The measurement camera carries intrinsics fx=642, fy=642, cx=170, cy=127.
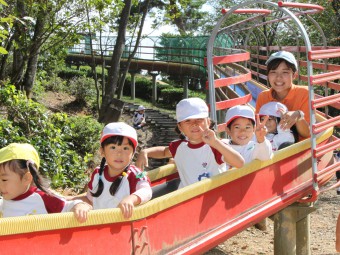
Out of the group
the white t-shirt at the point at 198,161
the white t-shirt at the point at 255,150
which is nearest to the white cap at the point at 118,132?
the white t-shirt at the point at 198,161

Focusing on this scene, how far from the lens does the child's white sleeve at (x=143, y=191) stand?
12.2 ft

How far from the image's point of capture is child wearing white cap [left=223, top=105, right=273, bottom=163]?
4.74m

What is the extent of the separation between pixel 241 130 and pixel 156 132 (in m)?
13.8

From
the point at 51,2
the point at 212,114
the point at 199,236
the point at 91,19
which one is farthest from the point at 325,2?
the point at 199,236

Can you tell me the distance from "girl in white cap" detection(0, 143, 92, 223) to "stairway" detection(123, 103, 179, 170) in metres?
12.0

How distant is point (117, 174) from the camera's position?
3.94 m

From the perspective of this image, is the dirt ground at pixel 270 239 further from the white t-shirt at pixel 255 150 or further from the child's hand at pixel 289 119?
the white t-shirt at pixel 255 150

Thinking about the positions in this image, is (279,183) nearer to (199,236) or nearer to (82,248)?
(199,236)

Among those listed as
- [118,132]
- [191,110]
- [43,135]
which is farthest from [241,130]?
[43,135]

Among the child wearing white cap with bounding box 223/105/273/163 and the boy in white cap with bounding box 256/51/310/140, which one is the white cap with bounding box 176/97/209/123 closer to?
the child wearing white cap with bounding box 223/105/273/163

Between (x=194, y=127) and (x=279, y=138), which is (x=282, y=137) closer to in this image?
(x=279, y=138)

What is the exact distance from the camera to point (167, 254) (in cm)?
394

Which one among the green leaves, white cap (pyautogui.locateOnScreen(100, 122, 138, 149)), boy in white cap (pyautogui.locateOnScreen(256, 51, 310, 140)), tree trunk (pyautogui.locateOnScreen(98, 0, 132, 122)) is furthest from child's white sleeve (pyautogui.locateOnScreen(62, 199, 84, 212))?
tree trunk (pyautogui.locateOnScreen(98, 0, 132, 122))

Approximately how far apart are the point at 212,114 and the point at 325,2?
14929 millimetres
